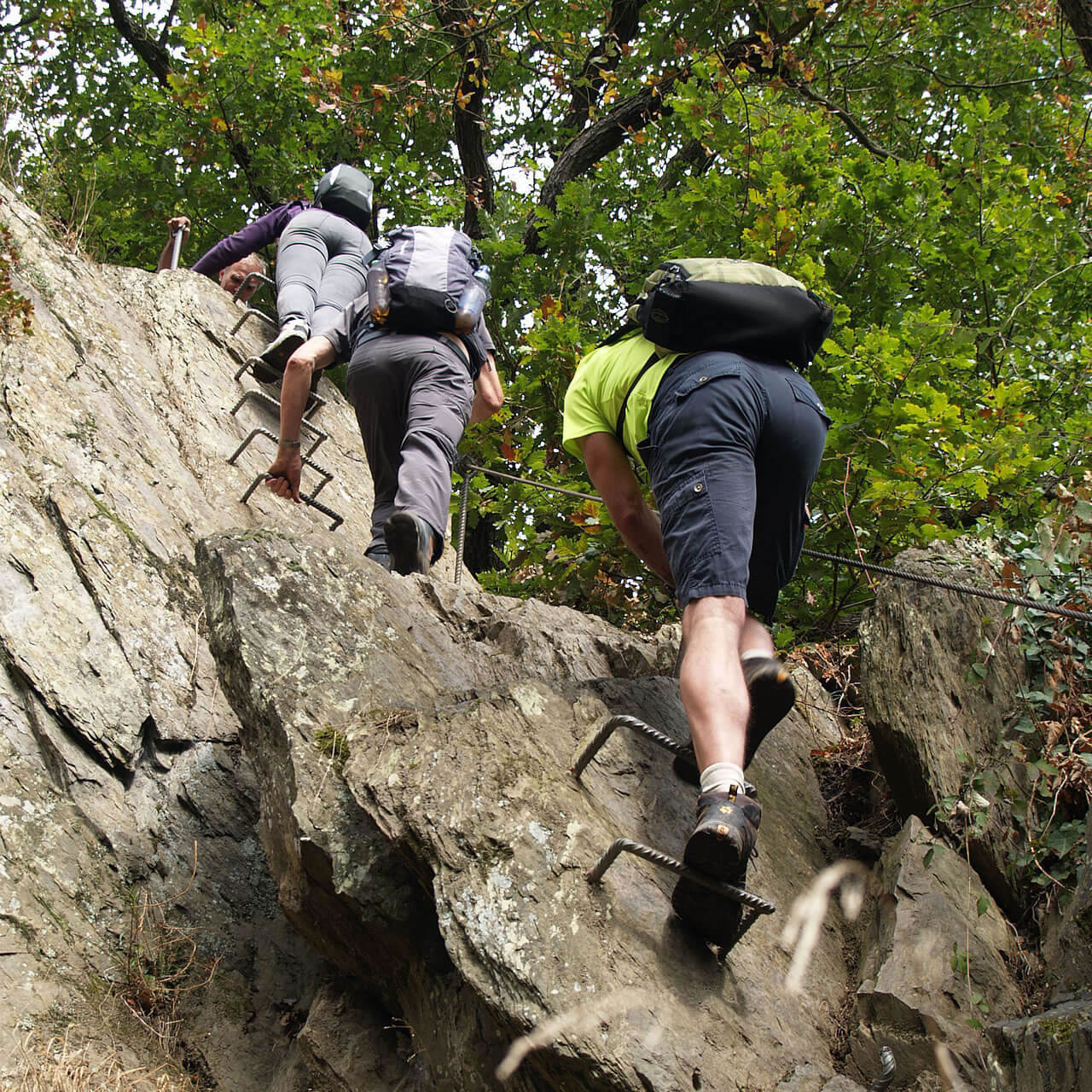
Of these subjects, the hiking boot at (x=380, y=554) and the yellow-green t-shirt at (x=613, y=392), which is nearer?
the yellow-green t-shirt at (x=613, y=392)

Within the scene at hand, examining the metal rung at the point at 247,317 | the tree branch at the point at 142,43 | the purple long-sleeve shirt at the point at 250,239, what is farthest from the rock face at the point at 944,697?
the tree branch at the point at 142,43

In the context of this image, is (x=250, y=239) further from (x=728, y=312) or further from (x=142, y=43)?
(x=142, y=43)

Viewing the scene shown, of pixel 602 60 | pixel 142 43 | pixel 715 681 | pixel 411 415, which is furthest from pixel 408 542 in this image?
pixel 142 43

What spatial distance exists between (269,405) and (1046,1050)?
5.71m

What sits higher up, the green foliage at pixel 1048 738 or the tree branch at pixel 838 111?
the tree branch at pixel 838 111

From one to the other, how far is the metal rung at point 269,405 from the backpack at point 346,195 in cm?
157

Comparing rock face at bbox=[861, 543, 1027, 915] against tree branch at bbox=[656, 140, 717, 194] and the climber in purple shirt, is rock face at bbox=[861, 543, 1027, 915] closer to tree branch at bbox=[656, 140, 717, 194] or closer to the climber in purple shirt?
the climber in purple shirt

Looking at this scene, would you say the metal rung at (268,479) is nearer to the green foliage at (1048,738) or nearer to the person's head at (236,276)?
the person's head at (236,276)

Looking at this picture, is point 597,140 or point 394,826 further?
point 597,140

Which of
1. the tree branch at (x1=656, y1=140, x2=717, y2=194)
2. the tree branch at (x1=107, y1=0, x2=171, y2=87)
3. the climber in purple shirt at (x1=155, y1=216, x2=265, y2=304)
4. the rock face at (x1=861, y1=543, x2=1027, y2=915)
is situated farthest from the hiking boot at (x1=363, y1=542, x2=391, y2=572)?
the tree branch at (x1=107, y1=0, x2=171, y2=87)

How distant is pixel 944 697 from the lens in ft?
11.5

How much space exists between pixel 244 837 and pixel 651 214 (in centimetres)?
614

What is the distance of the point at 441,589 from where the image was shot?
4.68 meters

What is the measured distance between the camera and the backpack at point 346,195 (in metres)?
7.51
